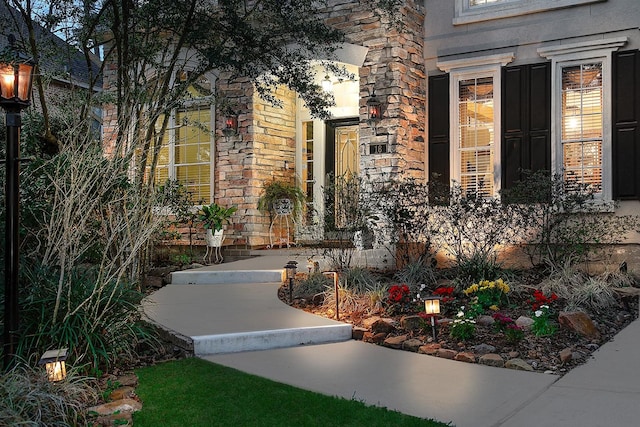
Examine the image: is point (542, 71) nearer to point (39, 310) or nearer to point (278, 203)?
point (278, 203)

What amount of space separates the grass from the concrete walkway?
0.62ft

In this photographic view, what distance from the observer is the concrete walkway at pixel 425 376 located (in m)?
3.80

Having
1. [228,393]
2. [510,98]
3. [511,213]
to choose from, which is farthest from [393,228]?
[228,393]

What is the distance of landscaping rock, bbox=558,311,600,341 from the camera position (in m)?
5.63

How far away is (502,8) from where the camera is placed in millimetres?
9727

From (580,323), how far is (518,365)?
113 centimetres

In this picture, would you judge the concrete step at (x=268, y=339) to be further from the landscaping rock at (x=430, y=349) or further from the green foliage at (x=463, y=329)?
the green foliage at (x=463, y=329)

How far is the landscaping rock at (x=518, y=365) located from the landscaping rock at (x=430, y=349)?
61 cm

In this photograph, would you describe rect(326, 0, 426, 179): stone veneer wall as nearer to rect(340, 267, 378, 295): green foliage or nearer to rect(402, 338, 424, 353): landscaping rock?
rect(340, 267, 378, 295): green foliage

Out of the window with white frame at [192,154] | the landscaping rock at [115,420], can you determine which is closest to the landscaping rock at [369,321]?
the landscaping rock at [115,420]

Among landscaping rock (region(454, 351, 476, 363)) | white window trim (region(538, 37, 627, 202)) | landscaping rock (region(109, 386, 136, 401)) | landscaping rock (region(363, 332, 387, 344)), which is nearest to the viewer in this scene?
landscaping rock (region(109, 386, 136, 401))

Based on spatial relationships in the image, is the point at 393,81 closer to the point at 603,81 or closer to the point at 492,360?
the point at 603,81

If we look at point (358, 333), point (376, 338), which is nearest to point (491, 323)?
point (376, 338)

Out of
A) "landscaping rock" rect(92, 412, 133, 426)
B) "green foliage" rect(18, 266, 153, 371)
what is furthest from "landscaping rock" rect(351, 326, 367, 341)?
"landscaping rock" rect(92, 412, 133, 426)
